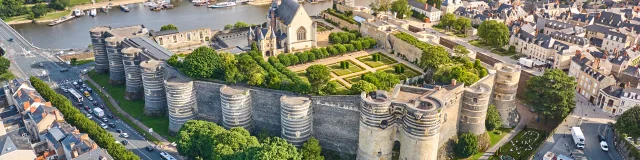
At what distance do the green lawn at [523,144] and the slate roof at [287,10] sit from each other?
34.8m

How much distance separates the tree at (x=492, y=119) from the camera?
55.2m

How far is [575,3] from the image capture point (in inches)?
4001

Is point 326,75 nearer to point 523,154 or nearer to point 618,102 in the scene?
point 523,154

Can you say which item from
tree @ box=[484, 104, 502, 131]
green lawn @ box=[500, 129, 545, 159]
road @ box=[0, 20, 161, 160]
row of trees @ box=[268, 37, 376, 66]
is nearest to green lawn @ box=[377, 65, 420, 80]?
row of trees @ box=[268, 37, 376, 66]

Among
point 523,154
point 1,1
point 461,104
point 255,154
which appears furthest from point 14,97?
point 1,1

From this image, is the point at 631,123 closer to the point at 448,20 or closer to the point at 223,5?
the point at 448,20

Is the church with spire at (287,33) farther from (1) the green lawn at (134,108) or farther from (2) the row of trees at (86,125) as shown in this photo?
(2) the row of trees at (86,125)

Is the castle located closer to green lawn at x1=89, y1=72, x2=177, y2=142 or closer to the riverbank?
green lawn at x1=89, y1=72, x2=177, y2=142

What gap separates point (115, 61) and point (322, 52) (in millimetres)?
27685

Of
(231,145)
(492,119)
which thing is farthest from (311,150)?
(492,119)

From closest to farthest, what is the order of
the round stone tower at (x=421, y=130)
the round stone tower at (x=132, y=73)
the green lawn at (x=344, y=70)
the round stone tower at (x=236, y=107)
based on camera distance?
1. the round stone tower at (x=421, y=130)
2. the round stone tower at (x=236, y=107)
3. the round stone tower at (x=132, y=73)
4. the green lawn at (x=344, y=70)

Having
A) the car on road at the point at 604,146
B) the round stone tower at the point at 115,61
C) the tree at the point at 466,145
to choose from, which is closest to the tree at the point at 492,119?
the tree at the point at 466,145

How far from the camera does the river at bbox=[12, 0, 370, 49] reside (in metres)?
94.6

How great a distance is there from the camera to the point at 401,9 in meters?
98.9
